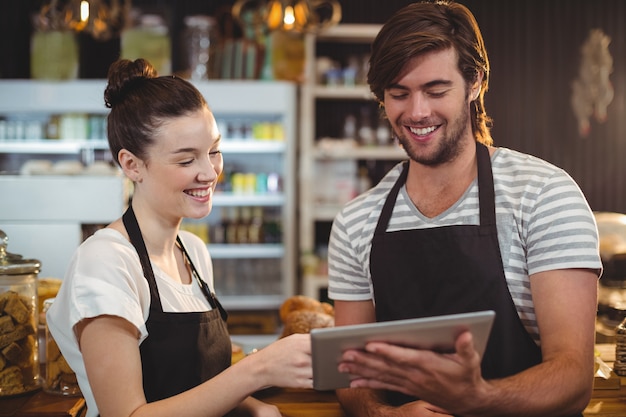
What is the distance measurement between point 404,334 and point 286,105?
13.5 ft

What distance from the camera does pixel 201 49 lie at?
541cm

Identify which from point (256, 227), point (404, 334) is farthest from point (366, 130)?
point (404, 334)

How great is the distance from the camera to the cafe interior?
529 centimetres

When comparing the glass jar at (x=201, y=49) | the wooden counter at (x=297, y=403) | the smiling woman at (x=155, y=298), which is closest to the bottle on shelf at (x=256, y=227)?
the glass jar at (x=201, y=49)

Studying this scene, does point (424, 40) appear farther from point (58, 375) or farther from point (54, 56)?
point (54, 56)

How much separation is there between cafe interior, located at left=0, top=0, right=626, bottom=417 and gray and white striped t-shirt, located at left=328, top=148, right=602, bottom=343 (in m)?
2.63

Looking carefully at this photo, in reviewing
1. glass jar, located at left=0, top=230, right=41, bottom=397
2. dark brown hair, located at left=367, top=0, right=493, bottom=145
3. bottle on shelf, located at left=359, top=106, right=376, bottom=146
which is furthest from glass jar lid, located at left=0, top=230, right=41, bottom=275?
bottle on shelf, located at left=359, top=106, right=376, bottom=146

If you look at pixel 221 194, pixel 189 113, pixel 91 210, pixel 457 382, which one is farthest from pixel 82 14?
pixel 457 382

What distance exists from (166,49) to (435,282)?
3.99 meters

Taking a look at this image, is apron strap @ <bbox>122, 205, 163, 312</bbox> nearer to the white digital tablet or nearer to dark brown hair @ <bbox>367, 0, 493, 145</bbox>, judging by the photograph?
the white digital tablet

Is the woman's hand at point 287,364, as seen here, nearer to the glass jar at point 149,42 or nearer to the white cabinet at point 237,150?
the white cabinet at point 237,150

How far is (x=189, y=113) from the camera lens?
1.70m

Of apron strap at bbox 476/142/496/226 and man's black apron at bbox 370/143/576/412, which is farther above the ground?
apron strap at bbox 476/142/496/226

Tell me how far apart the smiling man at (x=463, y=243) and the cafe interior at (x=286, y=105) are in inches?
103
